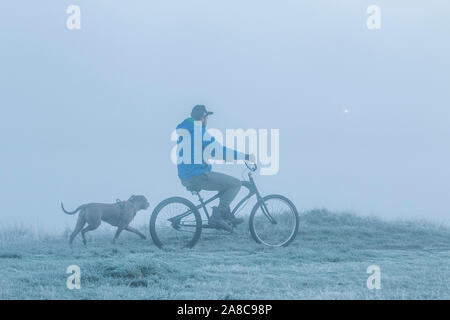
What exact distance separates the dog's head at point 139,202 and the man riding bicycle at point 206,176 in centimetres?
126

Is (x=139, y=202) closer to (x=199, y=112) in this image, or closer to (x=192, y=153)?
(x=192, y=153)

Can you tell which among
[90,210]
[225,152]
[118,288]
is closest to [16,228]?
[90,210]

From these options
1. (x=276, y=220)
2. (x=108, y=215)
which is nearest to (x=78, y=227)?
(x=108, y=215)

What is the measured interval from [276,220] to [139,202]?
2199 millimetres

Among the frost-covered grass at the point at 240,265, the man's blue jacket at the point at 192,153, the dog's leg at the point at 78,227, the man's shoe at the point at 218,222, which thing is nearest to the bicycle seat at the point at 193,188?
the man's blue jacket at the point at 192,153

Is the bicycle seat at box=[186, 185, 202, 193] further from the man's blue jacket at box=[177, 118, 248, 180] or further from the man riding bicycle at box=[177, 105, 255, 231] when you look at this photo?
the man's blue jacket at box=[177, 118, 248, 180]

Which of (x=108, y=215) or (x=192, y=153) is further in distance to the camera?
(x=108, y=215)

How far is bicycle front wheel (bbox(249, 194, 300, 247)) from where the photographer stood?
370 inches

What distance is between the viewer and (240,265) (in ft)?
24.6

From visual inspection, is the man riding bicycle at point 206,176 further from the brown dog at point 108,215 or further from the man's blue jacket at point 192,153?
the brown dog at point 108,215

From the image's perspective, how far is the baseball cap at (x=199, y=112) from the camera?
9102 mm

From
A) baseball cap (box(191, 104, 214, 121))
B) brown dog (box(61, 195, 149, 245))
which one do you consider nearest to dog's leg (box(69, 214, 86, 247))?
brown dog (box(61, 195, 149, 245))
